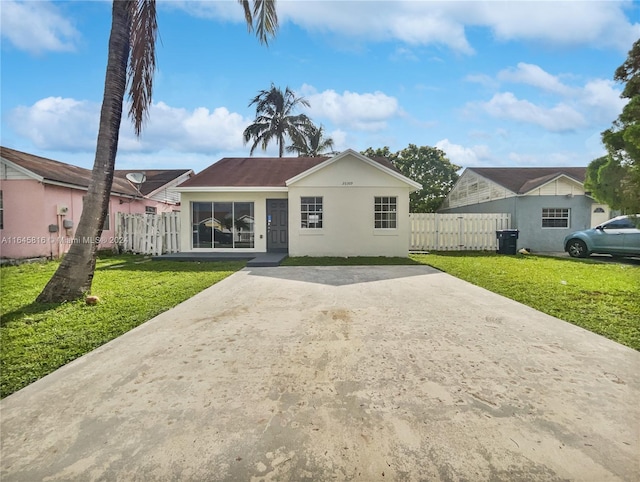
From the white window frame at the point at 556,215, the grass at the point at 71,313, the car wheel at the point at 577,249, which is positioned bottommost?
the grass at the point at 71,313

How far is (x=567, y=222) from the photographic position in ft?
51.3

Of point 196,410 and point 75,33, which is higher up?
point 75,33

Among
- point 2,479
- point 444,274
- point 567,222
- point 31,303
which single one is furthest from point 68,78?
point 567,222

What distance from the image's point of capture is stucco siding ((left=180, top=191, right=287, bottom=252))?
1346 cm

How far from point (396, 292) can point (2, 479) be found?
18.8ft

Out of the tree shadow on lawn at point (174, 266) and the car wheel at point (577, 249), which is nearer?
the tree shadow on lawn at point (174, 266)

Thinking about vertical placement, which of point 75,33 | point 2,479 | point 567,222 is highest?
point 75,33

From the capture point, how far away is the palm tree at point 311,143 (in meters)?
25.2

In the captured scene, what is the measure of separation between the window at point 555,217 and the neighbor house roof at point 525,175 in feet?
4.75

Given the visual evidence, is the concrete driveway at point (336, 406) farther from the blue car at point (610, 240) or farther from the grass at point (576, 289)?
the blue car at point (610, 240)

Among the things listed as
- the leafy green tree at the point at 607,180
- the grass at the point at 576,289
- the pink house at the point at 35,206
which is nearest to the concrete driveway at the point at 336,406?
the grass at the point at 576,289

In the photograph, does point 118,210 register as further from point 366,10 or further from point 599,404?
point 599,404

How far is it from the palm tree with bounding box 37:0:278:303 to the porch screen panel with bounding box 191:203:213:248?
729cm

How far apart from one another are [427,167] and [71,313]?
30.6 meters
